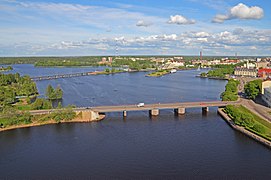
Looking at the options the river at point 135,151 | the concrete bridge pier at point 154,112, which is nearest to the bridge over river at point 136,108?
the concrete bridge pier at point 154,112

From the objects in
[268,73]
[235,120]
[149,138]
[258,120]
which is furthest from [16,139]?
[268,73]

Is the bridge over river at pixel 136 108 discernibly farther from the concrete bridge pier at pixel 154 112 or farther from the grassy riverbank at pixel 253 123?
the grassy riverbank at pixel 253 123

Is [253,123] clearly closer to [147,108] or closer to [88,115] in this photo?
[147,108]

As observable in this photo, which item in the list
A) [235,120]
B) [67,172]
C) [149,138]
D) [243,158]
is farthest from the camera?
[235,120]

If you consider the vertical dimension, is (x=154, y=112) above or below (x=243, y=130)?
above

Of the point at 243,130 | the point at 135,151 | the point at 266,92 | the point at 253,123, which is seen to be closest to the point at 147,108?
the point at 243,130

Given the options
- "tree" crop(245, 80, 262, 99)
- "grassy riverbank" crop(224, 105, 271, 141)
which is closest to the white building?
"tree" crop(245, 80, 262, 99)

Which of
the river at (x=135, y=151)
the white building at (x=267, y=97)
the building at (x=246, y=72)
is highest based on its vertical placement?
the building at (x=246, y=72)

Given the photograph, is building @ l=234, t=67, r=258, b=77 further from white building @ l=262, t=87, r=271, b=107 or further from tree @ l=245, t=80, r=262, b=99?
white building @ l=262, t=87, r=271, b=107

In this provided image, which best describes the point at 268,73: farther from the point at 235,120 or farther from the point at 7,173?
the point at 7,173
